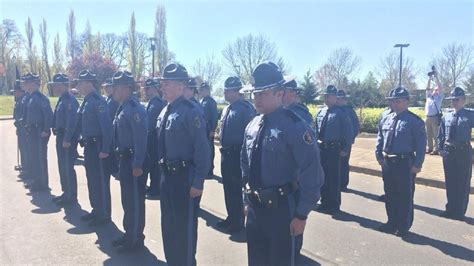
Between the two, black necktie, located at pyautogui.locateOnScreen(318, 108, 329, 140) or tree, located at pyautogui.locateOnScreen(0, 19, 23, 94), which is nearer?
black necktie, located at pyautogui.locateOnScreen(318, 108, 329, 140)

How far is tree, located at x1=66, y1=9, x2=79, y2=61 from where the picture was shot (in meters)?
60.3

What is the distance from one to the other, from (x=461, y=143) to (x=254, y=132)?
465 cm

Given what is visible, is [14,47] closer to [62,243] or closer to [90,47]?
[90,47]

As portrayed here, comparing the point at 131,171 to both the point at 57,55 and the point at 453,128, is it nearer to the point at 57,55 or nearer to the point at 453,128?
the point at 453,128

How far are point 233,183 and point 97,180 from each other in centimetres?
195

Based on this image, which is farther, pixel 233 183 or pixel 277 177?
pixel 233 183

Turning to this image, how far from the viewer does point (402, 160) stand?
5.70m

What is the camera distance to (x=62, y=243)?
5371mm

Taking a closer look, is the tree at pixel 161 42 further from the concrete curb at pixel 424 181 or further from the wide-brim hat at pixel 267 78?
the wide-brim hat at pixel 267 78

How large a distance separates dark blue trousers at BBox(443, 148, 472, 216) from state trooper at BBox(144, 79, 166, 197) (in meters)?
4.95

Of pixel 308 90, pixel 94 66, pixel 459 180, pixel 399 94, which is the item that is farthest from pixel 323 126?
pixel 94 66

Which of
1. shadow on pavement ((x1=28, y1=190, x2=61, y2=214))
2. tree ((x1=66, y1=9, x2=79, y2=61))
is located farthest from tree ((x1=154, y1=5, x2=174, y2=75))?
shadow on pavement ((x1=28, y1=190, x2=61, y2=214))

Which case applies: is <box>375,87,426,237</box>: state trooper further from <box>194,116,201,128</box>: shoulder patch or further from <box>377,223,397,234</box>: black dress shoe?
<box>194,116,201,128</box>: shoulder patch

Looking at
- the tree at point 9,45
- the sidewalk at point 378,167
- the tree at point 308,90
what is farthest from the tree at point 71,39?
the sidewalk at point 378,167
